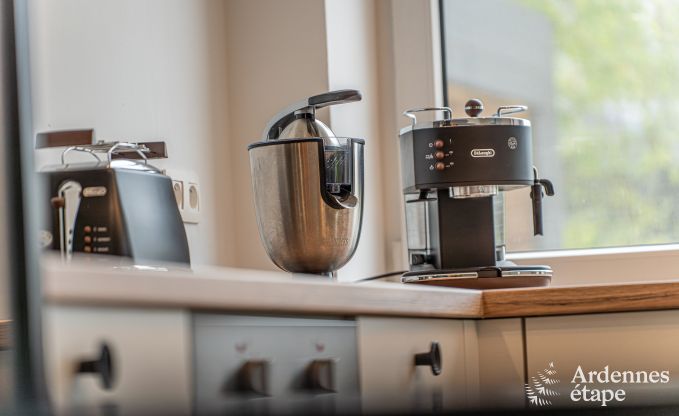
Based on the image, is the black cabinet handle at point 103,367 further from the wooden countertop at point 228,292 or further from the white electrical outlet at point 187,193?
the white electrical outlet at point 187,193

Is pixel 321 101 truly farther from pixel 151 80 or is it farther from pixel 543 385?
pixel 543 385

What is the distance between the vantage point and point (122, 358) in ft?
2.32

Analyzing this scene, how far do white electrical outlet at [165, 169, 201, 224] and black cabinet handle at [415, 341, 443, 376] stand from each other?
0.69 m

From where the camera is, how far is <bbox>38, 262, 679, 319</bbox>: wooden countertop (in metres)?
0.66

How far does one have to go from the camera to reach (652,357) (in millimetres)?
1541

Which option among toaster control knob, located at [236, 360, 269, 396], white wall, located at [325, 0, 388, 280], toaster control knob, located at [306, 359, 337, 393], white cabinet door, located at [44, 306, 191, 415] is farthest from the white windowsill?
white cabinet door, located at [44, 306, 191, 415]

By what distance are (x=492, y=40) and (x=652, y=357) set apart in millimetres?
999

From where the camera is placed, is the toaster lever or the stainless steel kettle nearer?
the toaster lever

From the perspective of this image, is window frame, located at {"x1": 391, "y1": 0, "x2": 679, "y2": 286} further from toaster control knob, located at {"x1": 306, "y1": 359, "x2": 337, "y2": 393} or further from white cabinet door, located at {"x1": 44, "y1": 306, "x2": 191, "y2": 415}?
white cabinet door, located at {"x1": 44, "y1": 306, "x2": 191, "y2": 415}

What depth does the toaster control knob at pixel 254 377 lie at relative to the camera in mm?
894

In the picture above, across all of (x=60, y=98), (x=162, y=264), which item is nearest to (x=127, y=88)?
(x=60, y=98)

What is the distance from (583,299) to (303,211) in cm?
45

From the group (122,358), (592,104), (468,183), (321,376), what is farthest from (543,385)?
(122,358)

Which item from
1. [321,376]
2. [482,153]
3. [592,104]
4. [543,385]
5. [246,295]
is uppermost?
[592,104]
